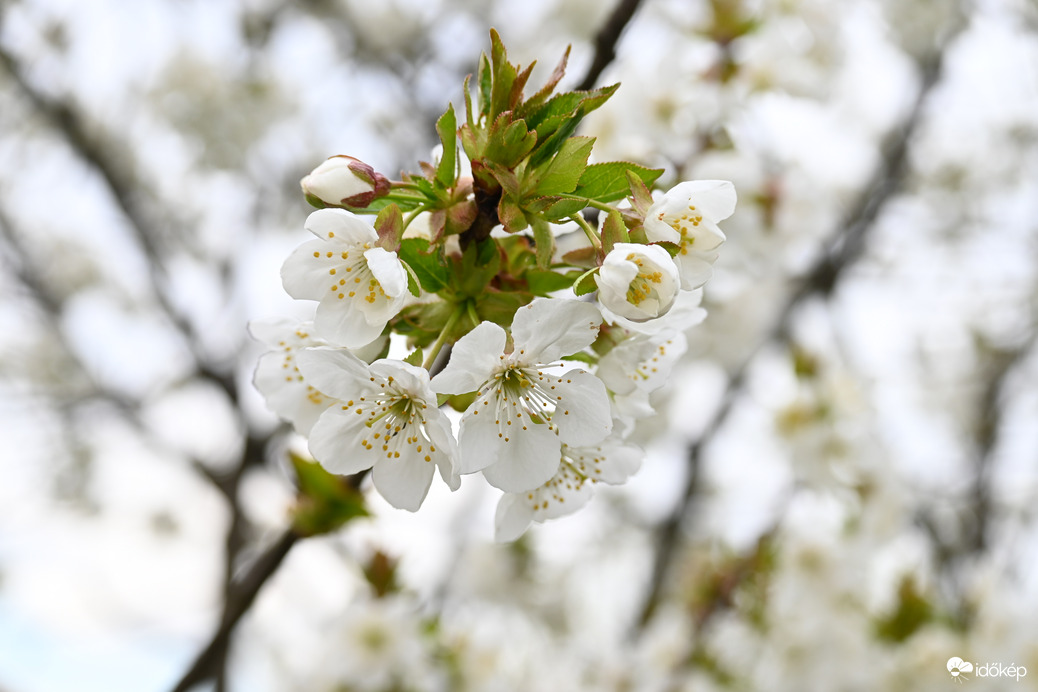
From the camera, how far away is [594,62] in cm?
110

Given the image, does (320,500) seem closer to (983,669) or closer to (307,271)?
(307,271)

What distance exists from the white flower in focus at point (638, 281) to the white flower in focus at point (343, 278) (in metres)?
0.21

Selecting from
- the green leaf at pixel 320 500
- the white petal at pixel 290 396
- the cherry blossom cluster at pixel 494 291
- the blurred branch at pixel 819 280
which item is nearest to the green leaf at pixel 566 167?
the cherry blossom cluster at pixel 494 291

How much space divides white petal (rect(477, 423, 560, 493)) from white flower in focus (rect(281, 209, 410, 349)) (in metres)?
0.17

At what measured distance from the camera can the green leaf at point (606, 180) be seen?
2.72 ft

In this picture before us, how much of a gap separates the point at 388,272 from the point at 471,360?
0.42 ft

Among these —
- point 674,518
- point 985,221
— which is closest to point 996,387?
point 985,221

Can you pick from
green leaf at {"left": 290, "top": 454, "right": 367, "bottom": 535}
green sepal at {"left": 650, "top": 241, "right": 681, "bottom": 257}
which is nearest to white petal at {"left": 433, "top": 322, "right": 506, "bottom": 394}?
green sepal at {"left": 650, "top": 241, "right": 681, "bottom": 257}

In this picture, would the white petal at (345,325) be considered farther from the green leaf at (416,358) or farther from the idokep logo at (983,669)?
the idokep logo at (983,669)

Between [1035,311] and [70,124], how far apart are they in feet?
20.6

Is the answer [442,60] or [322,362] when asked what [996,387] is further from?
[322,362]

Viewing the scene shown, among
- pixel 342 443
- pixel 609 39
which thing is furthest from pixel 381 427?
pixel 609 39

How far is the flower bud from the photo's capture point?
0.81 m

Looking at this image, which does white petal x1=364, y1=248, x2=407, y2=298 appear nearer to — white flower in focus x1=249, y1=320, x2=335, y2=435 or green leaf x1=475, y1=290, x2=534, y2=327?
green leaf x1=475, y1=290, x2=534, y2=327
